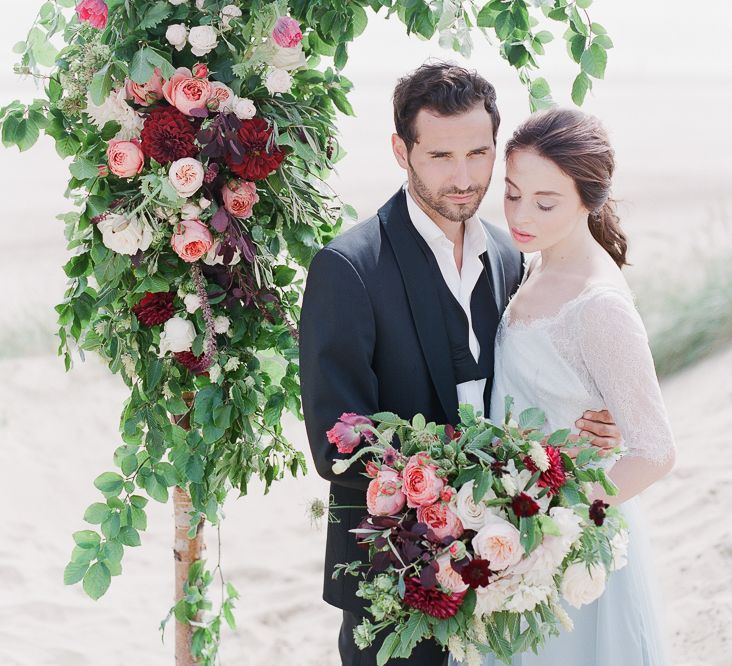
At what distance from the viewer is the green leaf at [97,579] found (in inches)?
99.0

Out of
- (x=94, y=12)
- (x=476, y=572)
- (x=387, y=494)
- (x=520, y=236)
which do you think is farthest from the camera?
(x=520, y=236)


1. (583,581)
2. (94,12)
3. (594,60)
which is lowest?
(583,581)

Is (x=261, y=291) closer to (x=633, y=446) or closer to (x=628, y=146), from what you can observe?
(x=633, y=446)

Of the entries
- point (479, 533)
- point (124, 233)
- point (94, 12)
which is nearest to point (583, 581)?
point (479, 533)

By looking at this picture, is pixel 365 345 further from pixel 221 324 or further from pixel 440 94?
pixel 440 94

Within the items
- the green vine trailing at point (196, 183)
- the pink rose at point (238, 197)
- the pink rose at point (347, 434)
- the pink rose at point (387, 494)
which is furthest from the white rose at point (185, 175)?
the pink rose at point (387, 494)

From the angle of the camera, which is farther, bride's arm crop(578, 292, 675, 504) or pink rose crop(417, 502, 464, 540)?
bride's arm crop(578, 292, 675, 504)

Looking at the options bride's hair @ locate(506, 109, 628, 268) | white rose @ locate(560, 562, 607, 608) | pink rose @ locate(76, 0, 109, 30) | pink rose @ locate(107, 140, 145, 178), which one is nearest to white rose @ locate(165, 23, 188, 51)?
pink rose @ locate(76, 0, 109, 30)

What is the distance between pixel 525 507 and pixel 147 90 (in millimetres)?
1388

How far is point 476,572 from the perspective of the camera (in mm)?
2029

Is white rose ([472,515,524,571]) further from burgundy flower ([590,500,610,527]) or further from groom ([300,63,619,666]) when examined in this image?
groom ([300,63,619,666])

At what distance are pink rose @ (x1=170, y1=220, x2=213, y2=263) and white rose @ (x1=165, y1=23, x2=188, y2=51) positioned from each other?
440mm

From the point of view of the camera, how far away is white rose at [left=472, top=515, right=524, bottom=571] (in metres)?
2.03

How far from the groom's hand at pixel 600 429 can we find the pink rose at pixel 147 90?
1386 millimetres
